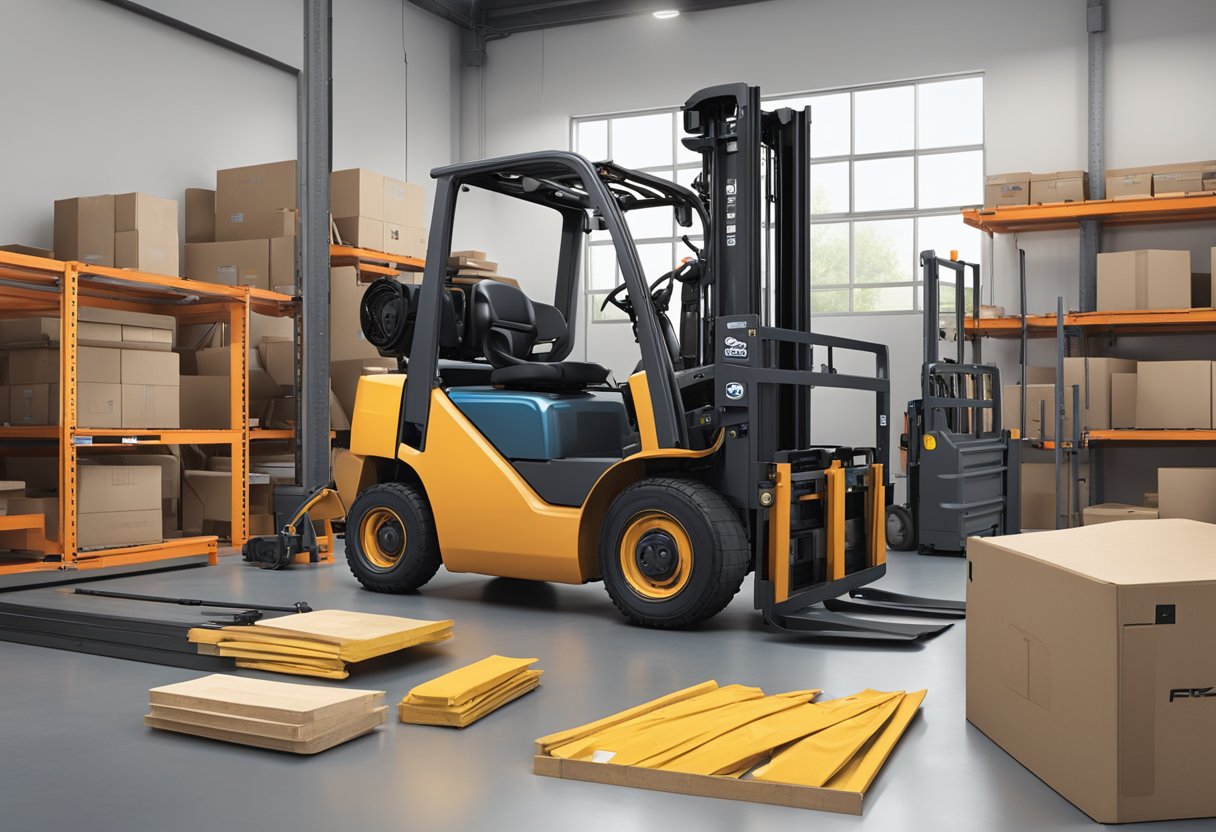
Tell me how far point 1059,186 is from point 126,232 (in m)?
8.47

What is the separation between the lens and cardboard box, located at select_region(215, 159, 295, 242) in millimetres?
9508

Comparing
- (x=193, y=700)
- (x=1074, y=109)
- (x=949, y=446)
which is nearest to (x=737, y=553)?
(x=193, y=700)

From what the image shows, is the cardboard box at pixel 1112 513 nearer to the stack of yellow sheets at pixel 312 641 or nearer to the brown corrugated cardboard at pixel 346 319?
the brown corrugated cardboard at pixel 346 319

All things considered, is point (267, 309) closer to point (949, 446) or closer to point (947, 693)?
point (949, 446)

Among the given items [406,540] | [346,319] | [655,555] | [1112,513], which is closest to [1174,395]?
[1112,513]

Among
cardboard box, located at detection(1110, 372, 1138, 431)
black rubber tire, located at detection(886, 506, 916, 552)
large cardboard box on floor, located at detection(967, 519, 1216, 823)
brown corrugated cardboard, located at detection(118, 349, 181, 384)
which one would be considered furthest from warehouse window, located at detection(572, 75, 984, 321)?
large cardboard box on floor, located at detection(967, 519, 1216, 823)

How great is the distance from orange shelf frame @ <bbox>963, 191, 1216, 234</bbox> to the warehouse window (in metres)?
0.77

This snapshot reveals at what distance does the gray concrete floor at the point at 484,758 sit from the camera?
107 inches

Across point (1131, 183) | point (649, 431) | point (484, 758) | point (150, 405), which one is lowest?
point (484, 758)

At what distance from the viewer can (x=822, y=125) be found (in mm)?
12852

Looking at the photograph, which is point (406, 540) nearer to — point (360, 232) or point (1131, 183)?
point (360, 232)

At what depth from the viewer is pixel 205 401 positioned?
351 inches

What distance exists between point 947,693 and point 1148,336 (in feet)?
28.1

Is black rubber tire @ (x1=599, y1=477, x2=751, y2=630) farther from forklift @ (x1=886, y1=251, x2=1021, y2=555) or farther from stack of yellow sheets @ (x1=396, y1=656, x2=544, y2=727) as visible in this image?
forklift @ (x1=886, y1=251, x2=1021, y2=555)
